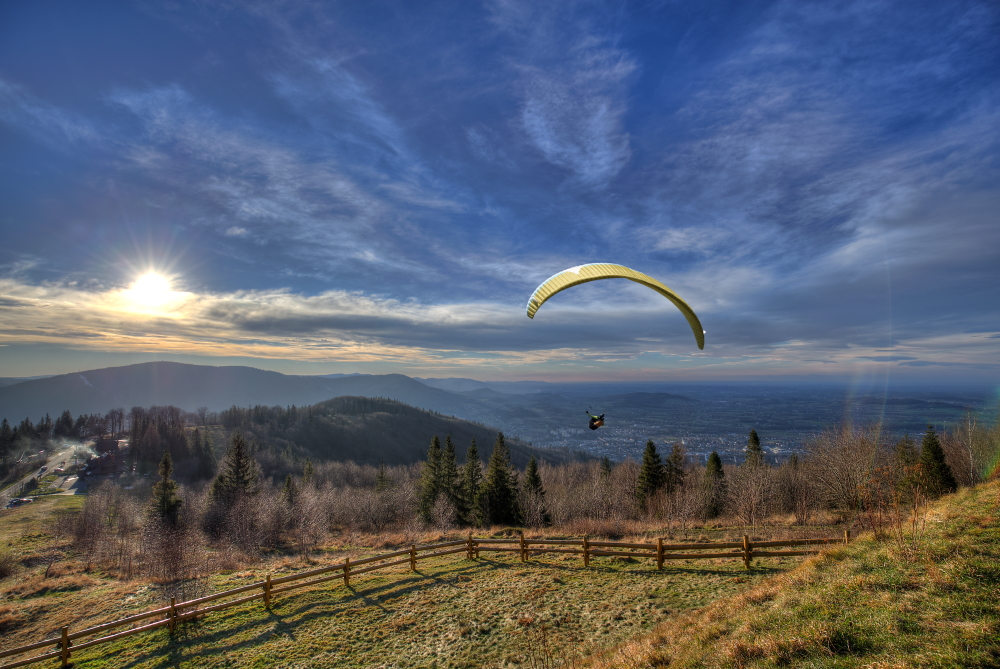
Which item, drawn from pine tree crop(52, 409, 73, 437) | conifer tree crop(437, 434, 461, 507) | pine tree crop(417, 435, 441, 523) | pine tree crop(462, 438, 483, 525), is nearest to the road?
pine tree crop(52, 409, 73, 437)

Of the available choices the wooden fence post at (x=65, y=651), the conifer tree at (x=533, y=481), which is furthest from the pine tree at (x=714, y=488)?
the wooden fence post at (x=65, y=651)

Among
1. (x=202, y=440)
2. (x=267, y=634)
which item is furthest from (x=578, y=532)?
(x=202, y=440)

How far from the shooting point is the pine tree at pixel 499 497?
38.0 m

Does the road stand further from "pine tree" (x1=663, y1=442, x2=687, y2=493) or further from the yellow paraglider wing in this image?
the yellow paraglider wing

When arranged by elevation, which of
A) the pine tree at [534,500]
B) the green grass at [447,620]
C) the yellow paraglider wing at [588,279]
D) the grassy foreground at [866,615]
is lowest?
the pine tree at [534,500]

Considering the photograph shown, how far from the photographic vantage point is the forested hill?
15000 centimetres

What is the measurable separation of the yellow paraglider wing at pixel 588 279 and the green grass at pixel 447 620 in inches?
329

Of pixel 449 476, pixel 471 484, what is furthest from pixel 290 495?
pixel 471 484

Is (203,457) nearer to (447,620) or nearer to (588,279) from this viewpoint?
(447,620)

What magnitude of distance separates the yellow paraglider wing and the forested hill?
140 meters

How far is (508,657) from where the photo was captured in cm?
970

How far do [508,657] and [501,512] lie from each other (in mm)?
29911

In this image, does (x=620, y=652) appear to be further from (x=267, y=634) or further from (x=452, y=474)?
(x=452, y=474)

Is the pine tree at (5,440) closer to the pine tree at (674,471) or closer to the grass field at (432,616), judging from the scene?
the grass field at (432,616)
